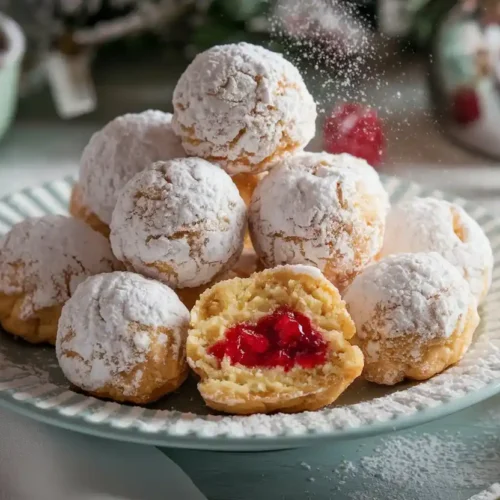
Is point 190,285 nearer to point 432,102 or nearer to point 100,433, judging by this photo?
point 100,433

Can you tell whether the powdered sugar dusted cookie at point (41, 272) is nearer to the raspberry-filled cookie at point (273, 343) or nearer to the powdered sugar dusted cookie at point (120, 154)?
the powdered sugar dusted cookie at point (120, 154)

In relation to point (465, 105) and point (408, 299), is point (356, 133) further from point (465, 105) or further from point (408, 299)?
point (465, 105)

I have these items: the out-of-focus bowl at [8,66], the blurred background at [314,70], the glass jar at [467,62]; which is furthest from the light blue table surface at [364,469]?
the out-of-focus bowl at [8,66]

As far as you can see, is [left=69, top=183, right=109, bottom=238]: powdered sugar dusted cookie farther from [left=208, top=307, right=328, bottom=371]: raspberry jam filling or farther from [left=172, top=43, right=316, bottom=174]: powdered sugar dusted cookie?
[left=208, top=307, right=328, bottom=371]: raspberry jam filling

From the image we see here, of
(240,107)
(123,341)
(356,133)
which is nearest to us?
(123,341)

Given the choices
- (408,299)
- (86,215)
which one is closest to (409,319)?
(408,299)
